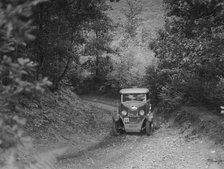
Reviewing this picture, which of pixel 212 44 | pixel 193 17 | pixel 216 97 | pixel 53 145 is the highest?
pixel 193 17

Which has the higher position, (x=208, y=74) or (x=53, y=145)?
(x=208, y=74)

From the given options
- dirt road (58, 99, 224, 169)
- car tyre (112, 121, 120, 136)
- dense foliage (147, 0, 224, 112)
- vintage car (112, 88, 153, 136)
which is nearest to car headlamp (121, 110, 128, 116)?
vintage car (112, 88, 153, 136)

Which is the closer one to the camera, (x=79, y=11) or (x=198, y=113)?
(x=198, y=113)

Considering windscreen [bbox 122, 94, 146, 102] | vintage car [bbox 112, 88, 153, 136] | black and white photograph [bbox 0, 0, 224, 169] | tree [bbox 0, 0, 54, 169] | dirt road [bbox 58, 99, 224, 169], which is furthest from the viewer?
windscreen [bbox 122, 94, 146, 102]

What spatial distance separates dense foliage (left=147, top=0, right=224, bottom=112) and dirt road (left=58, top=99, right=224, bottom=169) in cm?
245

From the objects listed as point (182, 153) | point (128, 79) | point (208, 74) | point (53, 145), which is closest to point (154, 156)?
point (182, 153)

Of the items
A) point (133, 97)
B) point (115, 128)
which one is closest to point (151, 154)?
point (115, 128)

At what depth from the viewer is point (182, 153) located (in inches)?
505

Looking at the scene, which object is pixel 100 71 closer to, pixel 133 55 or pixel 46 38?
pixel 133 55

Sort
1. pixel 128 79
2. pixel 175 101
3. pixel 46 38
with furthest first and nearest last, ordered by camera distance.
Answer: pixel 128 79 → pixel 175 101 → pixel 46 38

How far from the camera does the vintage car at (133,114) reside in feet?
55.5

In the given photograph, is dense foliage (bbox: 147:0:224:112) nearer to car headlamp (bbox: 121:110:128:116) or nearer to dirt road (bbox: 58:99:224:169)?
dirt road (bbox: 58:99:224:169)

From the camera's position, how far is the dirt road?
1173cm

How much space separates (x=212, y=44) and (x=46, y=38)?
7.78 metres
